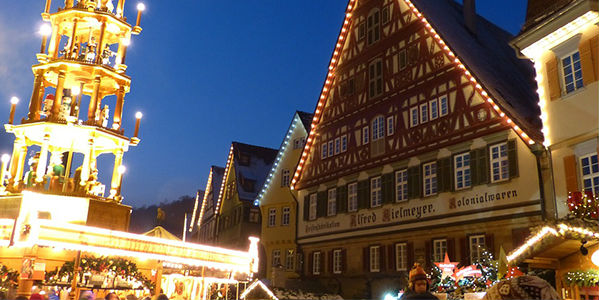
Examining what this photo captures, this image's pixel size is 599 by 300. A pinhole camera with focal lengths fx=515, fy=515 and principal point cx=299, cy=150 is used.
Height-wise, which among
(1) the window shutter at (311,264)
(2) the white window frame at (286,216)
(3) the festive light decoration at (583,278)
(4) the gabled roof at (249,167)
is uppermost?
(4) the gabled roof at (249,167)

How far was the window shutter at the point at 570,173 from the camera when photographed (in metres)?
13.6

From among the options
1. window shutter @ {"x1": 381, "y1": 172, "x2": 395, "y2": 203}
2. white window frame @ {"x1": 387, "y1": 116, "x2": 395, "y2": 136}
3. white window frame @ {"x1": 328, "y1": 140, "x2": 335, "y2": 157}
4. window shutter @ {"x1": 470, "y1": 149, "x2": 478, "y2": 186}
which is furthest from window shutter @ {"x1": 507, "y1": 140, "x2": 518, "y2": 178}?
white window frame @ {"x1": 328, "y1": 140, "x2": 335, "y2": 157}

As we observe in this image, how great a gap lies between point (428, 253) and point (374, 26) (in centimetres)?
1124

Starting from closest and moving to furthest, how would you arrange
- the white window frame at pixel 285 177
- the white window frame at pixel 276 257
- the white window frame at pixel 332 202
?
the white window frame at pixel 332 202 → the white window frame at pixel 276 257 → the white window frame at pixel 285 177

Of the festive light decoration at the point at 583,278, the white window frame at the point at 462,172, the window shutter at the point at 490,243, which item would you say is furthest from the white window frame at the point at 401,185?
the festive light decoration at the point at 583,278

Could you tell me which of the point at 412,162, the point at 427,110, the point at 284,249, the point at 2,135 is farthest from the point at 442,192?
the point at 2,135

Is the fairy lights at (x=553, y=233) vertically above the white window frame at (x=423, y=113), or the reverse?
the white window frame at (x=423, y=113)

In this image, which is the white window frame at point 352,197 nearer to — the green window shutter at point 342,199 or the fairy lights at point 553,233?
the green window shutter at point 342,199

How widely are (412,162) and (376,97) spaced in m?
A: 4.05

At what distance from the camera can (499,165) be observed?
17.5 metres

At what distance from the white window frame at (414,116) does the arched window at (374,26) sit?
469 cm

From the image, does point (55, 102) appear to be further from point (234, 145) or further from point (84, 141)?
point (234, 145)

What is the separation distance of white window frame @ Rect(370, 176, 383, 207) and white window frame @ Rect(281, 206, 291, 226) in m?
8.05

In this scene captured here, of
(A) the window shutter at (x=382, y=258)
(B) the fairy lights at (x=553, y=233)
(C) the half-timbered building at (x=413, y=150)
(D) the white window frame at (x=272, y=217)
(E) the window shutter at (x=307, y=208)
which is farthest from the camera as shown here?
(D) the white window frame at (x=272, y=217)
